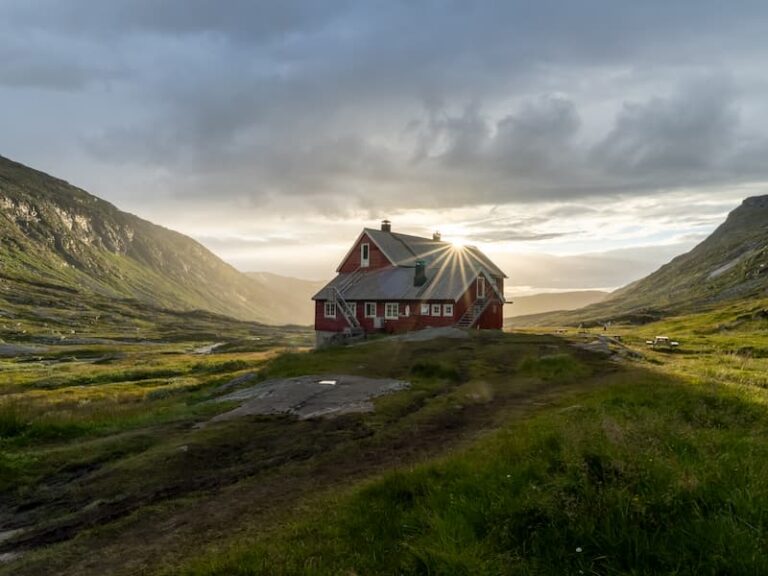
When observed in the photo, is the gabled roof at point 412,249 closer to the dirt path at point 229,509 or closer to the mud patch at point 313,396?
the mud patch at point 313,396

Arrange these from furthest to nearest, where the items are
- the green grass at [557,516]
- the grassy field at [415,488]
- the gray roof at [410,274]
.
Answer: the gray roof at [410,274] → the grassy field at [415,488] → the green grass at [557,516]

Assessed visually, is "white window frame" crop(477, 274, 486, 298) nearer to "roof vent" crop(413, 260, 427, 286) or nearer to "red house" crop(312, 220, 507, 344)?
"red house" crop(312, 220, 507, 344)

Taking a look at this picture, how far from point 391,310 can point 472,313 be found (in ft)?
31.0

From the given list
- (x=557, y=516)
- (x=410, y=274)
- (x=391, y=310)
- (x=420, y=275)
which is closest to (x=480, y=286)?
(x=420, y=275)

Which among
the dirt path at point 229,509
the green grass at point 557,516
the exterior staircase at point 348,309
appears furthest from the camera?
the exterior staircase at point 348,309

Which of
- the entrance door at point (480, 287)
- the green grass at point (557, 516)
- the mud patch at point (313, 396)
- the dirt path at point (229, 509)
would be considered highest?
the entrance door at point (480, 287)

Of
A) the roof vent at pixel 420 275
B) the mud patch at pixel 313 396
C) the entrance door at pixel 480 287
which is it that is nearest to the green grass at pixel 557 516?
the mud patch at pixel 313 396

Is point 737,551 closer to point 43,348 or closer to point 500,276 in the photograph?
point 500,276

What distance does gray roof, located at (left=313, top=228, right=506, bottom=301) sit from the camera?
6325 cm

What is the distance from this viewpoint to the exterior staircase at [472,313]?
62312 mm

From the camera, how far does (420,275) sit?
6494cm

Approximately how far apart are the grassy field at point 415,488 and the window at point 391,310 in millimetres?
39448

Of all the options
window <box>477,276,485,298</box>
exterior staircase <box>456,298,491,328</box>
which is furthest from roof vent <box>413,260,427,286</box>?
window <box>477,276,485,298</box>

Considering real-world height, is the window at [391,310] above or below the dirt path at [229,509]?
above
